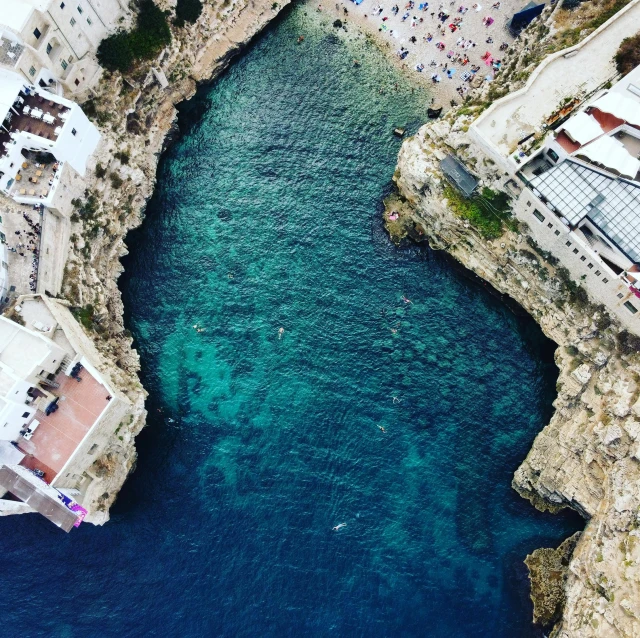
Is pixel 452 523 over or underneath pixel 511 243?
underneath

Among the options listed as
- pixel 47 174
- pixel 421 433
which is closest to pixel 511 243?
pixel 421 433

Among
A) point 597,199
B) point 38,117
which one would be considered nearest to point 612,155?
point 597,199

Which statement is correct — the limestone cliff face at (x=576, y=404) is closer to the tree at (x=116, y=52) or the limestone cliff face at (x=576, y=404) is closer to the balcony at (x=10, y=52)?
the tree at (x=116, y=52)

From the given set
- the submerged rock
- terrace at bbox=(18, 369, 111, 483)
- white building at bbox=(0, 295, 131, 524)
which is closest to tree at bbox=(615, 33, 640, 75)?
the submerged rock

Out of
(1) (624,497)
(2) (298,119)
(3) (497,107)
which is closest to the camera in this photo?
(1) (624,497)

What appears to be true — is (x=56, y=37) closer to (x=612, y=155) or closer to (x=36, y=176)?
(x=36, y=176)

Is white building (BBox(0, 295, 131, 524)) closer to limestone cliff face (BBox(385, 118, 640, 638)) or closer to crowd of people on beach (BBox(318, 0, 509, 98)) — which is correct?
limestone cliff face (BBox(385, 118, 640, 638))

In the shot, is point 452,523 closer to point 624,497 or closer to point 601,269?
point 624,497
